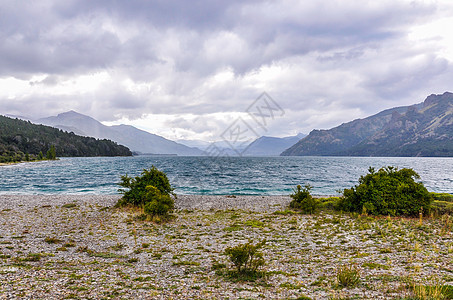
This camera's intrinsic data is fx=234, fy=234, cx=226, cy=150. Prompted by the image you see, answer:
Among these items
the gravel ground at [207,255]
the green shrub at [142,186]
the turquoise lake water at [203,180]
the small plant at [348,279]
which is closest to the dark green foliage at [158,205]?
the gravel ground at [207,255]

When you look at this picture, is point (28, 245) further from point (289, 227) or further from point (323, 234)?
point (323, 234)

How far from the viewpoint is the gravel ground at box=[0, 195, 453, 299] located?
28.3 feet

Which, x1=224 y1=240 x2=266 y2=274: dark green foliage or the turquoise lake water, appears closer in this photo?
x1=224 y1=240 x2=266 y2=274: dark green foliage

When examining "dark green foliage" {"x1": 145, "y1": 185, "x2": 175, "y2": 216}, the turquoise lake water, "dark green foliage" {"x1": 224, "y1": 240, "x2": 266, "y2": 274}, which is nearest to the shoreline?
"dark green foliage" {"x1": 145, "y1": 185, "x2": 175, "y2": 216}

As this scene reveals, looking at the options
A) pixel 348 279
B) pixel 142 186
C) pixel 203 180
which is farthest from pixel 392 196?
pixel 203 180

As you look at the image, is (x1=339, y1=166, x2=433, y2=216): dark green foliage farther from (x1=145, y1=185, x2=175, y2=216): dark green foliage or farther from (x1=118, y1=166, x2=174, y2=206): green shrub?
(x1=118, y1=166, x2=174, y2=206): green shrub

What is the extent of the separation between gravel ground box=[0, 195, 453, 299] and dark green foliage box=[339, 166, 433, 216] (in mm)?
1973

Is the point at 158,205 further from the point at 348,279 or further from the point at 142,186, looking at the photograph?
the point at 348,279

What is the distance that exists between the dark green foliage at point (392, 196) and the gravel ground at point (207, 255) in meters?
1.97

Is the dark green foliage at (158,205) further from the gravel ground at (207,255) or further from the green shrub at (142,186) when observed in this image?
the green shrub at (142,186)

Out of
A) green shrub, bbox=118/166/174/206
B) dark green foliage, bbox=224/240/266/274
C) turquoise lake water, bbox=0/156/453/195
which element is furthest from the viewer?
turquoise lake water, bbox=0/156/453/195

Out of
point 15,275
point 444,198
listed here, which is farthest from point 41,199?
point 444,198

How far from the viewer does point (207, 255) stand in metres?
13.3

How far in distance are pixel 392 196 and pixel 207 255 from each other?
19.0 m
